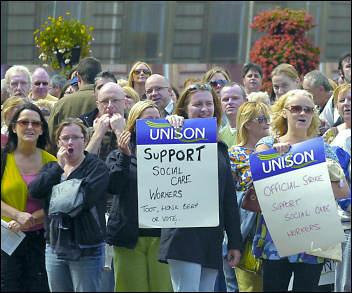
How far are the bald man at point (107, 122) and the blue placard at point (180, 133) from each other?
29.8 inches

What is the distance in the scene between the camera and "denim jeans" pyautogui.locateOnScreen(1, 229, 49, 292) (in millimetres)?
6797

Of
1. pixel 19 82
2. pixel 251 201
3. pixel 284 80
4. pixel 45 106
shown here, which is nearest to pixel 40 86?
pixel 19 82

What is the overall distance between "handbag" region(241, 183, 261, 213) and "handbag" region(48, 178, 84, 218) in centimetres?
112

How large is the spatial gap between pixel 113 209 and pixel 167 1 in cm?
1461

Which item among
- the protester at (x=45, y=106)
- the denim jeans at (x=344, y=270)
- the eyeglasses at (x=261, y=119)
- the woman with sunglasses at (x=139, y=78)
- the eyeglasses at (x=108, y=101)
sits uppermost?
the woman with sunglasses at (x=139, y=78)

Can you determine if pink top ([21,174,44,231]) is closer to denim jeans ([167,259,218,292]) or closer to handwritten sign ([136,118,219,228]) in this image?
handwritten sign ([136,118,219,228])

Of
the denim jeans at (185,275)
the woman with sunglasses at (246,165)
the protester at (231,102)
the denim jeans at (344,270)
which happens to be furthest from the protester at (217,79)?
the denim jeans at (185,275)

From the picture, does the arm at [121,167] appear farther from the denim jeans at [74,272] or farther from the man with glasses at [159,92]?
the man with glasses at [159,92]

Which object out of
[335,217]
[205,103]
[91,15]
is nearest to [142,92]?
[205,103]

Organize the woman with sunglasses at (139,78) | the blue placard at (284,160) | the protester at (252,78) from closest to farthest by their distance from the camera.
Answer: the blue placard at (284,160) < the woman with sunglasses at (139,78) < the protester at (252,78)

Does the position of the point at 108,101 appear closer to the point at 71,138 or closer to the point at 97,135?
the point at 97,135

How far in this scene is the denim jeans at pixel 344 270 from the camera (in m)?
7.50

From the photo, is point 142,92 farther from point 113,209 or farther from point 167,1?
point 167,1

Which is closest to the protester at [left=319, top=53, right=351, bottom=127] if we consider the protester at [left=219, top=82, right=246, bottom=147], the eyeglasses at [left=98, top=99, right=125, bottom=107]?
the protester at [left=219, top=82, right=246, bottom=147]
